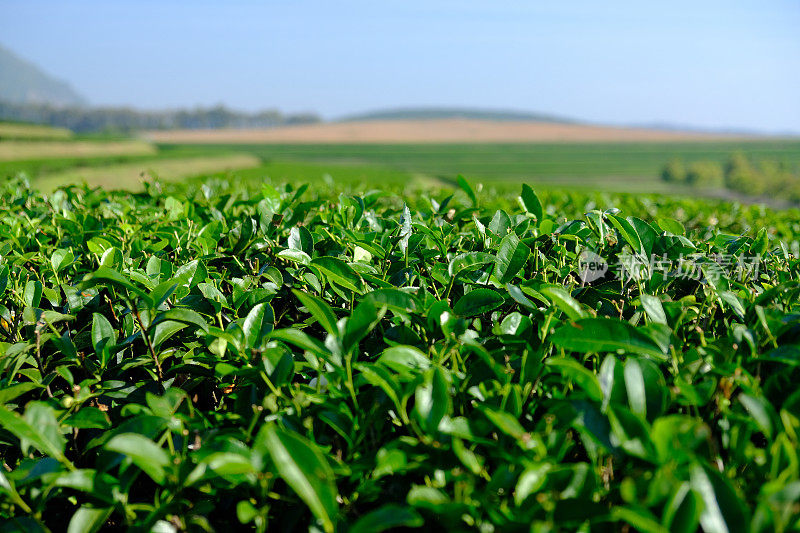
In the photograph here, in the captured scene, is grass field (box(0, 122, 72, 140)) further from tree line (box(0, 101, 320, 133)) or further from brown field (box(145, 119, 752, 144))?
tree line (box(0, 101, 320, 133))

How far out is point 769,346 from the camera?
1068 mm

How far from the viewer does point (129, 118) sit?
128m

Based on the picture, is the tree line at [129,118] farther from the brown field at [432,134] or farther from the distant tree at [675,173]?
the distant tree at [675,173]

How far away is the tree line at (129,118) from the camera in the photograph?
122m

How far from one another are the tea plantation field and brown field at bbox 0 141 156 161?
45261 millimetres

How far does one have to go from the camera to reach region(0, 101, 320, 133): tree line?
12194cm

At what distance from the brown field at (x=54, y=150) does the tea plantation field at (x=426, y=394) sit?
45261 millimetres

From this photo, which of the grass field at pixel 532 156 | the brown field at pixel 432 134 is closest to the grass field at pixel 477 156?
the grass field at pixel 532 156

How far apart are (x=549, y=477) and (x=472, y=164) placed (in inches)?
2799

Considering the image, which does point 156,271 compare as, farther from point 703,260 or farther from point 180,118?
point 180,118

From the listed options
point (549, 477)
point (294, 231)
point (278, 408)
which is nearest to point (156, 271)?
point (294, 231)

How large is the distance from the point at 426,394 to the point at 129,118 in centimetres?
14548

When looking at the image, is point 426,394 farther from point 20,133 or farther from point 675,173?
point 675,173

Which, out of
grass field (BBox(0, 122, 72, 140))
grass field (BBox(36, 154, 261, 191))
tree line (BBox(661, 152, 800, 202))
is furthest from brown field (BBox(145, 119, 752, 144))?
grass field (BBox(36, 154, 261, 191))
